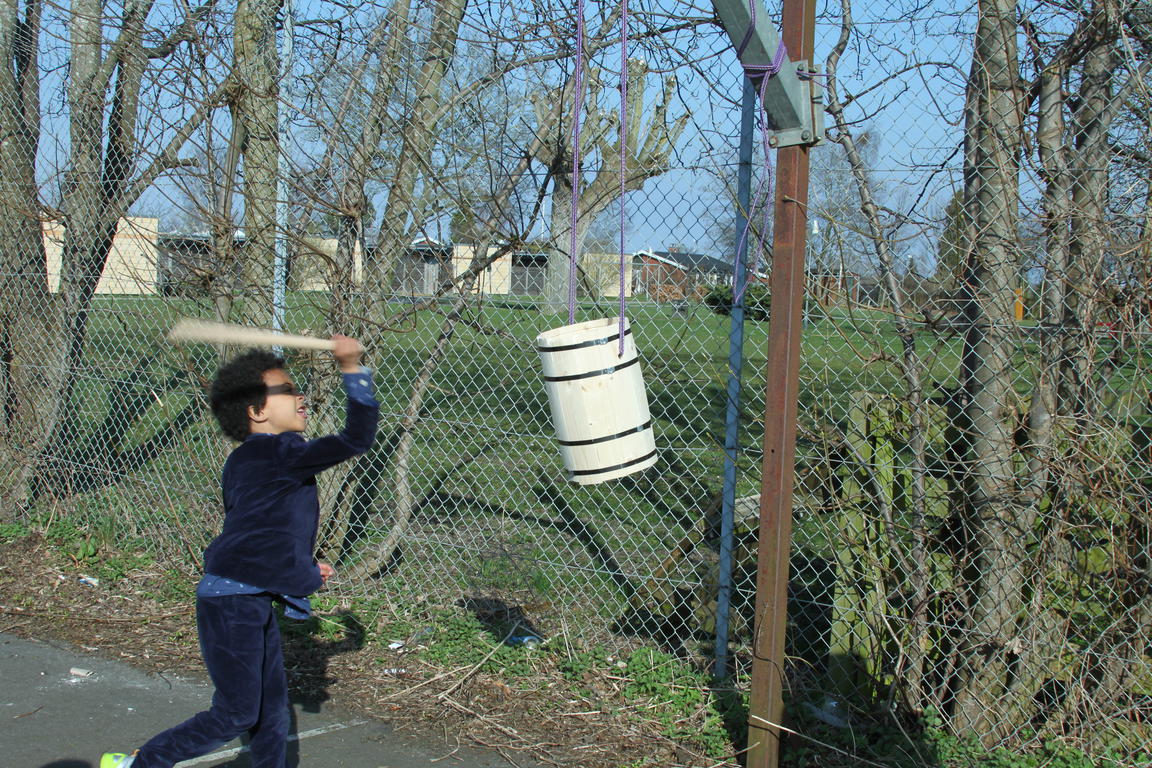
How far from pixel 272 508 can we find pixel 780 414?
5.27 ft

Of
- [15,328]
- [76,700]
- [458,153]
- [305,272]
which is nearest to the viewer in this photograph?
[76,700]

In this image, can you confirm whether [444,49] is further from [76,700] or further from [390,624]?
[76,700]

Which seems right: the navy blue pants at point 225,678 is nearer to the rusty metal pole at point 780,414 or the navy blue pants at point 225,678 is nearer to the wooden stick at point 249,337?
the wooden stick at point 249,337

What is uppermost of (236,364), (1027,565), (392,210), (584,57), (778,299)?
(584,57)

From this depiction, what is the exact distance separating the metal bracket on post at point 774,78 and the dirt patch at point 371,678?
2.16 meters

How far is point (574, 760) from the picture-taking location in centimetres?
345

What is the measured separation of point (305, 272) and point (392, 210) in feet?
1.84

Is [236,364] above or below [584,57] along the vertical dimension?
below

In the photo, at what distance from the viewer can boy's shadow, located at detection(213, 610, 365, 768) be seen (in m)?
4.00

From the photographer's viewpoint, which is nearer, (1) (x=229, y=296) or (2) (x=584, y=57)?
(2) (x=584, y=57)

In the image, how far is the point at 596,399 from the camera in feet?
9.53

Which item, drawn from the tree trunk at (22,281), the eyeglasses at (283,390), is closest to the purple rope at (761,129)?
the eyeglasses at (283,390)

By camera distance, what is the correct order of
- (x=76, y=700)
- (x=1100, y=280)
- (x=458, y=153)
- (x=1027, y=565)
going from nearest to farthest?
(x=1100, y=280)
(x=1027, y=565)
(x=76, y=700)
(x=458, y=153)

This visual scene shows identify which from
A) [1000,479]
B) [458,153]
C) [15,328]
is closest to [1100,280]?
[1000,479]
